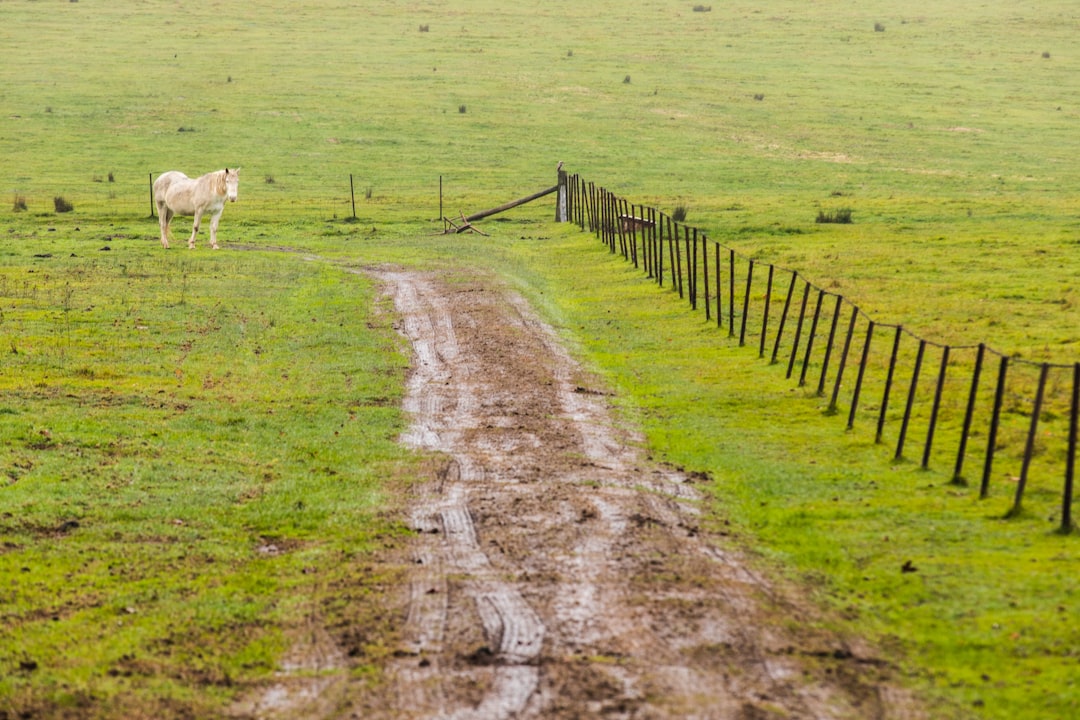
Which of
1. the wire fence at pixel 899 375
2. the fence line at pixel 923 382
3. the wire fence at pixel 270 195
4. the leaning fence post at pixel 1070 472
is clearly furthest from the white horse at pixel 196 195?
the leaning fence post at pixel 1070 472

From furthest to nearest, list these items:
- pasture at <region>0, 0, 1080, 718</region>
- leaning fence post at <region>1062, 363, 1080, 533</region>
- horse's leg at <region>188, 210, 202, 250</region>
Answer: horse's leg at <region>188, 210, 202, 250</region>
leaning fence post at <region>1062, 363, 1080, 533</region>
pasture at <region>0, 0, 1080, 718</region>

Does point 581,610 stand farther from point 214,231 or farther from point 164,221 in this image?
point 164,221

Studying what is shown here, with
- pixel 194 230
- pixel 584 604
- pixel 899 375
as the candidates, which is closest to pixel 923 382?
pixel 899 375

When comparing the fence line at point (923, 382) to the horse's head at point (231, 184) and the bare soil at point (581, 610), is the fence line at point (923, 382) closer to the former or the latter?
the bare soil at point (581, 610)

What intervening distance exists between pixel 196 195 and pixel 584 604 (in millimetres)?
32104

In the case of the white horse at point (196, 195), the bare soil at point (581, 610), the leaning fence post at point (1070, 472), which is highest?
the white horse at point (196, 195)

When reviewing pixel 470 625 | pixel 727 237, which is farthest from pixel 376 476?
pixel 727 237

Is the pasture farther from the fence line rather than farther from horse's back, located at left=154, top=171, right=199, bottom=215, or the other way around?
horse's back, located at left=154, top=171, right=199, bottom=215

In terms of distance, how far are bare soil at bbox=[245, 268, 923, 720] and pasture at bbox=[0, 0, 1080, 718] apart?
0.45 meters

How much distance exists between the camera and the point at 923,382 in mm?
21594

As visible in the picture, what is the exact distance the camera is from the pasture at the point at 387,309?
37.0 feet

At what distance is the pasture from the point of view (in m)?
11.3

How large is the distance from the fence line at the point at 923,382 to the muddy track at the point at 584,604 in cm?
349

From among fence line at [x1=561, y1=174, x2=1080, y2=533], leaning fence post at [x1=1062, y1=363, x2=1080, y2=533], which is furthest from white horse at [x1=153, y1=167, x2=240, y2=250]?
leaning fence post at [x1=1062, y1=363, x2=1080, y2=533]
